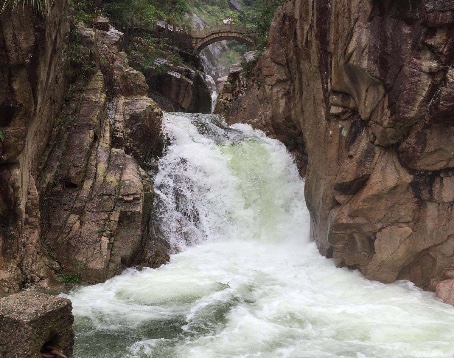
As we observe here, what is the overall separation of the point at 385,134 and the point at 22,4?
7740 mm

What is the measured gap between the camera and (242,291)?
1019 cm

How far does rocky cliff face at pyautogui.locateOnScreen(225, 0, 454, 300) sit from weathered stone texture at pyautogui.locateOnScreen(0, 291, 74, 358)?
7.65 m

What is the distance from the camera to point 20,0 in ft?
28.5

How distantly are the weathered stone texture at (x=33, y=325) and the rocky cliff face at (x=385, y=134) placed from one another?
25.1 ft

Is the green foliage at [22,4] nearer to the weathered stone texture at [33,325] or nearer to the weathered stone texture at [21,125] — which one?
the weathered stone texture at [21,125]

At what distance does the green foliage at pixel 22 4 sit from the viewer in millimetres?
8461

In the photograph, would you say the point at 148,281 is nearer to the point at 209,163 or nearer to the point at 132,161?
the point at 132,161

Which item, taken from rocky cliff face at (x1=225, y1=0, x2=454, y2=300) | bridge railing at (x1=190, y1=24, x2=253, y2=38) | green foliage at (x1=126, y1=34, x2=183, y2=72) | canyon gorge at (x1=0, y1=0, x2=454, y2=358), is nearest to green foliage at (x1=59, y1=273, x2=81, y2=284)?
canyon gorge at (x1=0, y1=0, x2=454, y2=358)

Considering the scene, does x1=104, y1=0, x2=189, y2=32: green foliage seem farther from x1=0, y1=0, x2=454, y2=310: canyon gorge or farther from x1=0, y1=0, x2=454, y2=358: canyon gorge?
x1=0, y1=0, x2=454, y2=310: canyon gorge

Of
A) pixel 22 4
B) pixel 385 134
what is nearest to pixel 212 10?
pixel 385 134

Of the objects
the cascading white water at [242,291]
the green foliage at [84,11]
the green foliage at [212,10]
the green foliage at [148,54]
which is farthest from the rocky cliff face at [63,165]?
the green foliage at [212,10]

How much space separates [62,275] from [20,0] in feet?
19.3

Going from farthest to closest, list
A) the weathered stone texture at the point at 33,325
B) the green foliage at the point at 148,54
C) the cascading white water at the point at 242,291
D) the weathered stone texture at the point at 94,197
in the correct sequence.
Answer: the green foliage at the point at 148,54, the weathered stone texture at the point at 94,197, the cascading white water at the point at 242,291, the weathered stone texture at the point at 33,325

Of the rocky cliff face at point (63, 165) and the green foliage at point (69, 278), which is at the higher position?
the rocky cliff face at point (63, 165)
